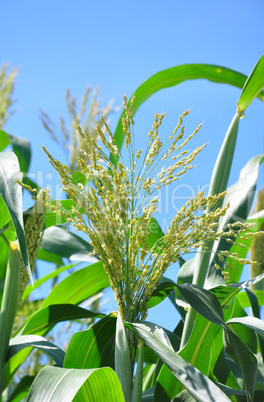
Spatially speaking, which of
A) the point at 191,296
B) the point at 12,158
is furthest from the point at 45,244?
the point at 191,296

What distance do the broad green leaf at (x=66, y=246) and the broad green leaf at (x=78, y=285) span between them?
12 cm

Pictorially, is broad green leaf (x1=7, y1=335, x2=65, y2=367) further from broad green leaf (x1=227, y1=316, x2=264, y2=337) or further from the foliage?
broad green leaf (x1=227, y1=316, x2=264, y2=337)

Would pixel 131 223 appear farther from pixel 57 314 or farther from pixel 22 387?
pixel 22 387

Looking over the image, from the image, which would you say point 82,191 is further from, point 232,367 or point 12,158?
point 232,367

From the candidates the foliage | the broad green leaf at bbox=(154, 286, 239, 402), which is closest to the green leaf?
the foliage

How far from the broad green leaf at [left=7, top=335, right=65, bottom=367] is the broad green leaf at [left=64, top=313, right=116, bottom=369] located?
0.11 metres

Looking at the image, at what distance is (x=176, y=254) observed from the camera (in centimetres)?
80

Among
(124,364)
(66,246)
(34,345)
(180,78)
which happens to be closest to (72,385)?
(124,364)

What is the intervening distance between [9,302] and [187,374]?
1.64 ft

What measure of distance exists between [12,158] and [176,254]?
0.43 m

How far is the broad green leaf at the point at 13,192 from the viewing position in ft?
2.50

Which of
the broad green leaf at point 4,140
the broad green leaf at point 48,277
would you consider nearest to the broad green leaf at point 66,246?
the broad green leaf at point 48,277

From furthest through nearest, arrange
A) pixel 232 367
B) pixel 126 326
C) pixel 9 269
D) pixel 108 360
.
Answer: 1. pixel 232 367
2. pixel 9 269
3. pixel 108 360
4. pixel 126 326

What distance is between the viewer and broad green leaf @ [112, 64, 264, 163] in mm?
1293
